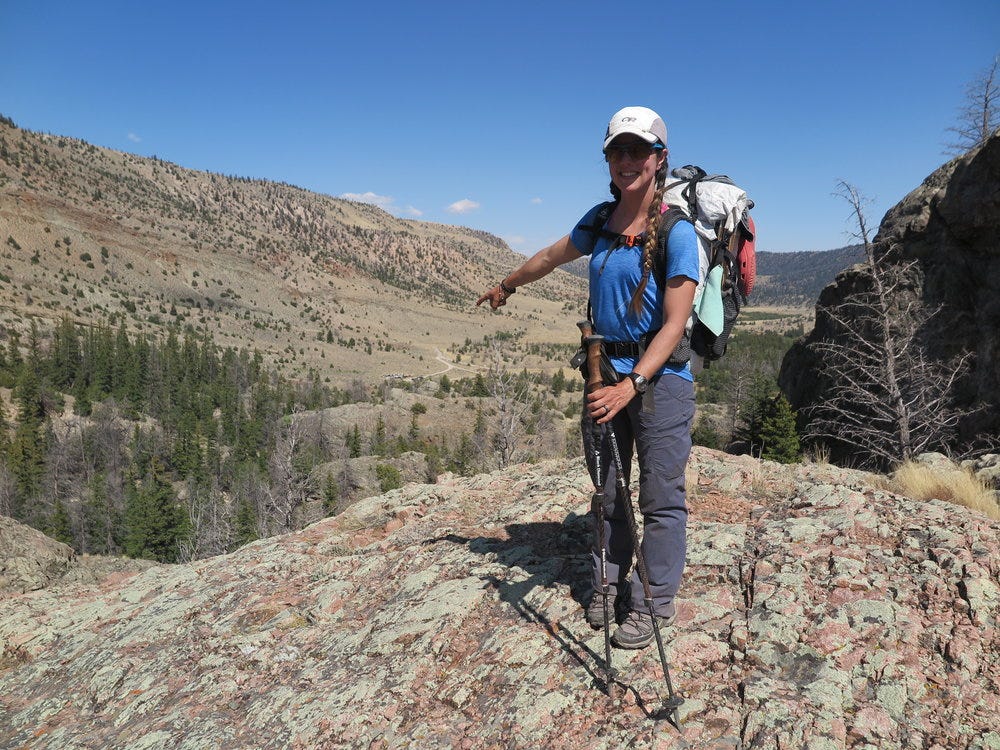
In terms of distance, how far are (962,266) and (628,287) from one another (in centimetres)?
2246

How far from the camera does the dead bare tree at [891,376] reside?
1442 cm

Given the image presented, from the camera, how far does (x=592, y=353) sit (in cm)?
298

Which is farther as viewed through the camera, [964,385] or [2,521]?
[964,385]

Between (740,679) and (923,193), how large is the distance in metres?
27.9

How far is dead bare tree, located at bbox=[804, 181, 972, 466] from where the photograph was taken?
1442 cm

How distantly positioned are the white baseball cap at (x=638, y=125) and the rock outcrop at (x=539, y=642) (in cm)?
287

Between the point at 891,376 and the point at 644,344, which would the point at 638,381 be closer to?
the point at 644,344

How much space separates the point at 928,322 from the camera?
20016 mm

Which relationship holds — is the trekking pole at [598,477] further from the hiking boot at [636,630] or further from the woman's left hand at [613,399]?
the hiking boot at [636,630]

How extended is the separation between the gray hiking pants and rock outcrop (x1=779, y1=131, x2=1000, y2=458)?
1249 cm

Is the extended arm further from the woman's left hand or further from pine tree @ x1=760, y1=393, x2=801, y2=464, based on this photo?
pine tree @ x1=760, y1=393, x2=801, y2=464

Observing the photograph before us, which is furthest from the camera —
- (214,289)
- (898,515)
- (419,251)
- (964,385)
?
(419,251)

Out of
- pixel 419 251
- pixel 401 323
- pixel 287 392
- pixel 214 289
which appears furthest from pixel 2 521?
pixel 419 251

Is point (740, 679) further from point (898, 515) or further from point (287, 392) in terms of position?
point (287, 392)
